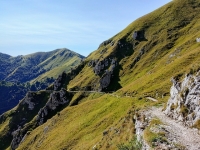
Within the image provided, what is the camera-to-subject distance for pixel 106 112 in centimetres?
8844

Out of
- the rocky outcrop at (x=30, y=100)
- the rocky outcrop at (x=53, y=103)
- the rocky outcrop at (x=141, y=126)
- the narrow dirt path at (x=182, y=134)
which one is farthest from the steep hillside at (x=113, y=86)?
the narrow dirt path at (x=182, y=134)

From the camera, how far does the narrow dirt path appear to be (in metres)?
28.3

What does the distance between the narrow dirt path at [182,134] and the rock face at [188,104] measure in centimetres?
129

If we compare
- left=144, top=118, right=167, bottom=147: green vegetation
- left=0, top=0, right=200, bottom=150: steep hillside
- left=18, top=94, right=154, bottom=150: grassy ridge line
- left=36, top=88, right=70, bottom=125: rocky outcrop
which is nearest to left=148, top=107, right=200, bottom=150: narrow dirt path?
left=144, top=118, right=167, bottom=147: green vegetation

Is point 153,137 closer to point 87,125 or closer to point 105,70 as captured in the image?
point 87,125

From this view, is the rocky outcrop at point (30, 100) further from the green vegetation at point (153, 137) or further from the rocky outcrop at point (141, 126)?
the green vegetation at point (153, 137)

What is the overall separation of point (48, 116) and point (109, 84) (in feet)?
162

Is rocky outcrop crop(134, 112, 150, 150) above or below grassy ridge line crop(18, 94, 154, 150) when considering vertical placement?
above

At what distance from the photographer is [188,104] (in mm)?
37156

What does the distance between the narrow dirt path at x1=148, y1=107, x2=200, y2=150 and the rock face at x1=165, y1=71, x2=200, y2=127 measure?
129 cm

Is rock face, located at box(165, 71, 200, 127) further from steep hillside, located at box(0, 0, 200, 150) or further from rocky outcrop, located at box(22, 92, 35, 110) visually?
rocky outcrop, located at box(22, 92, 35, 110)

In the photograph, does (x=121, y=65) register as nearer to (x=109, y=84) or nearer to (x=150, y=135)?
(x=109, y=84)

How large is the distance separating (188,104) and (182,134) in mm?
6952

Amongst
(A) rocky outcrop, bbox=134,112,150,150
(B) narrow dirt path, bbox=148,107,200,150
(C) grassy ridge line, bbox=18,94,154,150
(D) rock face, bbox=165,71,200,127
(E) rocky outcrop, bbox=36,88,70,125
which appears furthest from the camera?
(E) rocky outcrop, bbox=36,88,70,125
